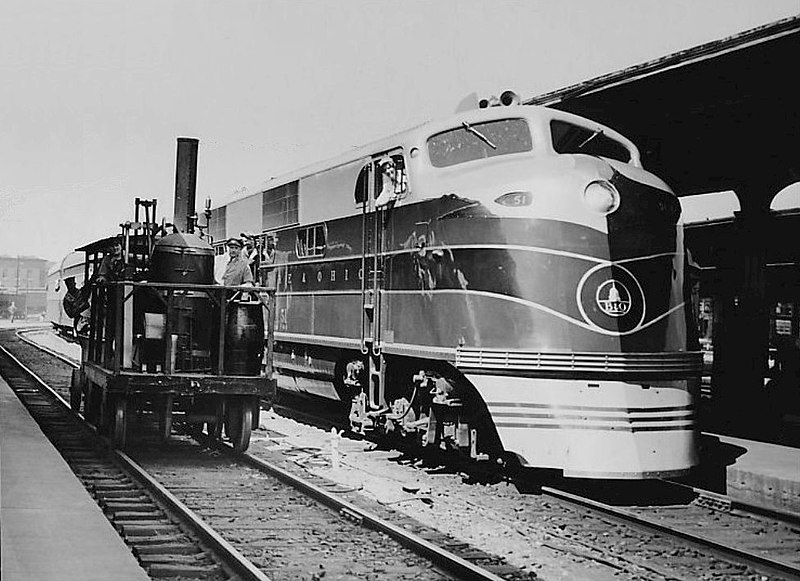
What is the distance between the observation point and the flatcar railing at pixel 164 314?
10562 millimetres

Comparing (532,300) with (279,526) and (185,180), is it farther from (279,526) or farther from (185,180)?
(185,180)

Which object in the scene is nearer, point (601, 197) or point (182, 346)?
point (601, 197)

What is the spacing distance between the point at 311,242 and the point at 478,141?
12.9 feet

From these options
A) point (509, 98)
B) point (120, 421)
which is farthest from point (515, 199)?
point (120, 421)

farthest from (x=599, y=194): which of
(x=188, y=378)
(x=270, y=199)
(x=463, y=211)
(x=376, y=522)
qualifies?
(x=270, y=199)

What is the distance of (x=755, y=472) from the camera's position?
31.1 feet

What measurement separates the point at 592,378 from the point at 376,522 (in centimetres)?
249

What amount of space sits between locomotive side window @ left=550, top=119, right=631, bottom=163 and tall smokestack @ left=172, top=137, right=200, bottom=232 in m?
6.16

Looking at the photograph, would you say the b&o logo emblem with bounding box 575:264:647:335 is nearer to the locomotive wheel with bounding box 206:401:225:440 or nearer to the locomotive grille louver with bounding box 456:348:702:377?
the locomotive grille louver with bounding box 456:348:702:377

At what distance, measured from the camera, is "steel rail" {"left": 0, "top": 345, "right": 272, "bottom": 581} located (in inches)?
244

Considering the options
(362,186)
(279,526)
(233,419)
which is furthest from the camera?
(362,186)

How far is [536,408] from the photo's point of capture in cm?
866

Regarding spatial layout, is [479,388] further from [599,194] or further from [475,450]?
[599,194]

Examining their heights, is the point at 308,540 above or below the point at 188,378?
below
